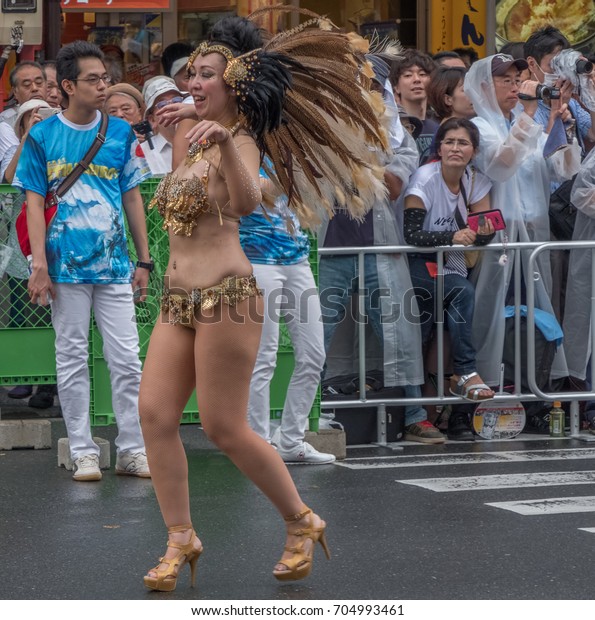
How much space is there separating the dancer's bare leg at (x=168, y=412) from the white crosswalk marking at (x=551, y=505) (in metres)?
2.10

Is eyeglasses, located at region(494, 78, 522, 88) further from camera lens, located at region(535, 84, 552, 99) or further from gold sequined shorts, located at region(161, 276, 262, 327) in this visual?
gold sequined shorts, located at region(161, 276, 262, 327)

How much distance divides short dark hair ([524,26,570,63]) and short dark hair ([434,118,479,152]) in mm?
1467

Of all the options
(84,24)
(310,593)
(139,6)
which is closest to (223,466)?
(310,593)

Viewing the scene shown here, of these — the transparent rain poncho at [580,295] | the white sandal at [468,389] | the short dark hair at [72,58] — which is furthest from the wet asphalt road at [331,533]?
the short dark hair at [72,58]

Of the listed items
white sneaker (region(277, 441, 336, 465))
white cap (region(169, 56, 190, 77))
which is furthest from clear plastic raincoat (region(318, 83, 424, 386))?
white cap (region(169, 56, 190, 77))

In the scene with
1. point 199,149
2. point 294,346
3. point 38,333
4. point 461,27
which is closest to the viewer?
point 199,149

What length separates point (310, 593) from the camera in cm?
507

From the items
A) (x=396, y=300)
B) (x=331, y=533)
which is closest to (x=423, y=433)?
(x=396, y=300)

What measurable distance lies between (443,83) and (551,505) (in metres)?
4.09

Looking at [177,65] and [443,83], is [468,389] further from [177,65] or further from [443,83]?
[177,65]

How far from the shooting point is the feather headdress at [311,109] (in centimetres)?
511

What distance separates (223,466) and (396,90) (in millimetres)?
3179

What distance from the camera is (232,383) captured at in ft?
16.4

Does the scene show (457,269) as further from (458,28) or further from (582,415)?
(458,28)
